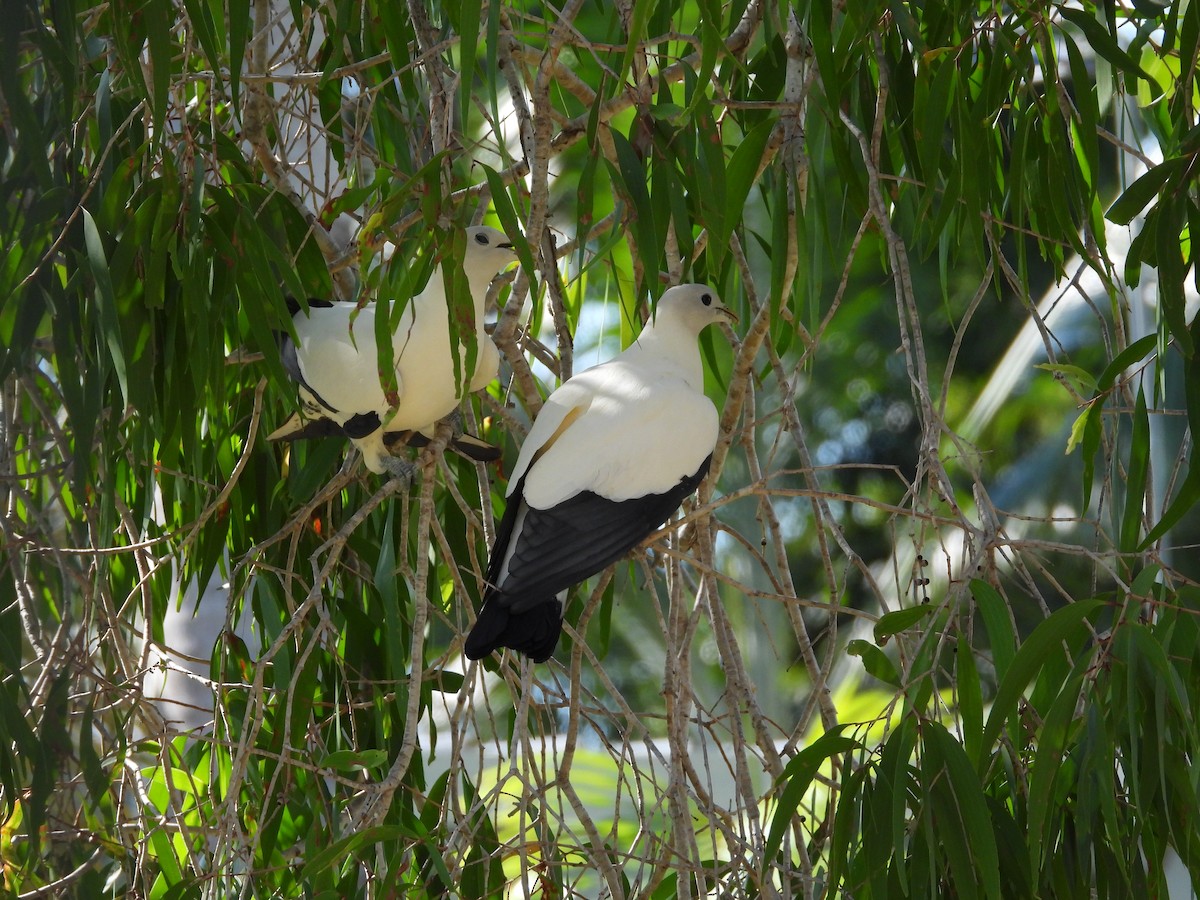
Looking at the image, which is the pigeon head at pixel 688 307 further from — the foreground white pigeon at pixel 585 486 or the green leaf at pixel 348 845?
the green leaf at pixel 348 845

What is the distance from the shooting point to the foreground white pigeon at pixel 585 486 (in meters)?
1.38

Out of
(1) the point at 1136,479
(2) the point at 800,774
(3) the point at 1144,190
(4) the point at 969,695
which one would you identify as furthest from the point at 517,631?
(3) the point at 1144,190

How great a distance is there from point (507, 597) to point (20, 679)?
1.52ft

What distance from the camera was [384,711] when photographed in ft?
5.60

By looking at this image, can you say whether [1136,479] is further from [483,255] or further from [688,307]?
[483,255]

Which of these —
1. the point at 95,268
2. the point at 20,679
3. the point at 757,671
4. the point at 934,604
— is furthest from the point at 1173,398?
the point at 757,671

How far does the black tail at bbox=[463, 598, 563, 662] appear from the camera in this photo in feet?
4.44

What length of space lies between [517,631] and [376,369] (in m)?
0.33

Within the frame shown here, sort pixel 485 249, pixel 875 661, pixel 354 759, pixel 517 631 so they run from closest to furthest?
pixel 875 661
pixel 354 759
pixel 517 631
pixel 485 249

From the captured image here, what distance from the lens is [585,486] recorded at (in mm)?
1452

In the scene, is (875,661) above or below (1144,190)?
below

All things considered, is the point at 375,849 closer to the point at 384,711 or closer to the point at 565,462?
the point at 384,711

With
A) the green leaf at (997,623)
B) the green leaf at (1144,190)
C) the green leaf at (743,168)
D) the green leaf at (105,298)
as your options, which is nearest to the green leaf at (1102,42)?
the green leaf at (1144,190)

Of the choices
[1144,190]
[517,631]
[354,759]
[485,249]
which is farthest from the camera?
[485,249]
